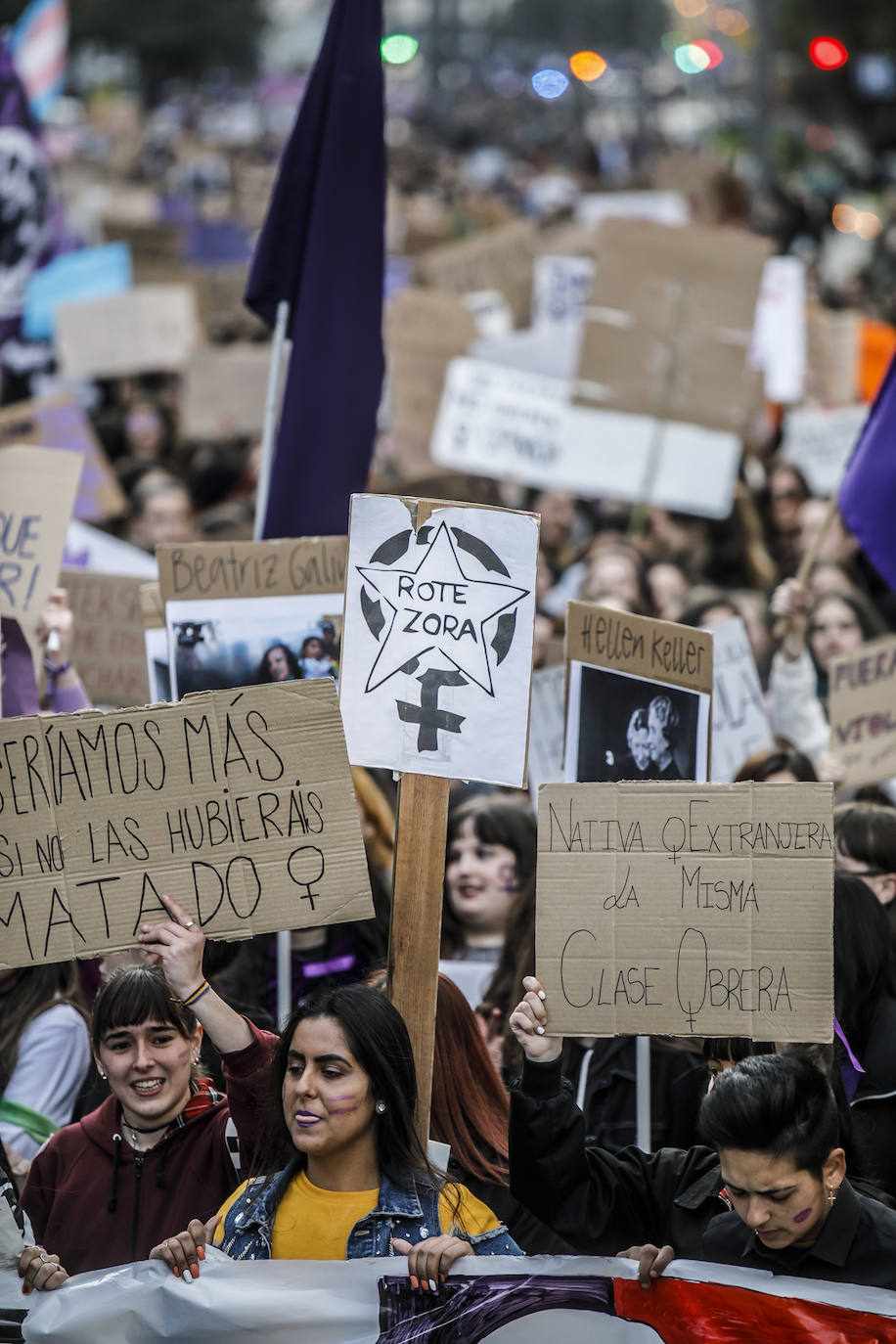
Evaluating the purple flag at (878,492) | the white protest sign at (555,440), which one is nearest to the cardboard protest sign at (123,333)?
the white protest sign at (555,440)

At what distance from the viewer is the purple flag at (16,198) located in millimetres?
8156

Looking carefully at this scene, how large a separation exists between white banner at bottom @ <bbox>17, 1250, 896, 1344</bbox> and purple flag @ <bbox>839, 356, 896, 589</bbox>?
9.49ft

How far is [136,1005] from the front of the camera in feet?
10.8

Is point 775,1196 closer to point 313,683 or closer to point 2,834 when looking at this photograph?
point 313,683

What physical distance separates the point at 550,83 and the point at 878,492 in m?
52.2

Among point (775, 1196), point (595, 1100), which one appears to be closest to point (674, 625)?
point (595, 1100)

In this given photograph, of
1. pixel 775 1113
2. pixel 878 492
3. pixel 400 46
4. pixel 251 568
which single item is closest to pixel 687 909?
pixel 775 1113

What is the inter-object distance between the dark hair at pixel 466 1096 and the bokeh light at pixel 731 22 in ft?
184

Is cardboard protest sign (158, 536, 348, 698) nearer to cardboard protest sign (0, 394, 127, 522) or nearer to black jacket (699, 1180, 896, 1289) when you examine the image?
black jacket (699, 1180, 896, 1289)

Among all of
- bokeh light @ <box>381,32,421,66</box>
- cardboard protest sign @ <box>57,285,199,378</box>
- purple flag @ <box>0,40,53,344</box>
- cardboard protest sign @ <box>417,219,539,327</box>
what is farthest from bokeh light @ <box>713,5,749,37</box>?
purple flag @ <box>0,40,53,344</box>

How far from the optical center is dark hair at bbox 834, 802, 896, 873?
410cm

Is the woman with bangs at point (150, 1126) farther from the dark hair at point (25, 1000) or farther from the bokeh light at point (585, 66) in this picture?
the bokeh light at point (585, 66)

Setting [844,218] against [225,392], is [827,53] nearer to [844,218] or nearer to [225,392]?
[844,218]

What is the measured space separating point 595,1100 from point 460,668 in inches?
44.0
